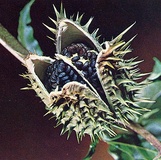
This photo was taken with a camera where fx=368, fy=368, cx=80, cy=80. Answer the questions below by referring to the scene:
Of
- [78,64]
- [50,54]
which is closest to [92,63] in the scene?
[78,64]

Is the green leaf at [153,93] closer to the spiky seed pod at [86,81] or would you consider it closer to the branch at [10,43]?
the spiky seed pod at [86,81]

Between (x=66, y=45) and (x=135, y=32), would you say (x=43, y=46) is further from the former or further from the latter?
(x=135, y=32)

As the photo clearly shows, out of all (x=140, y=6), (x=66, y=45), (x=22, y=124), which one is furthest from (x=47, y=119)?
(x=140, y=6)

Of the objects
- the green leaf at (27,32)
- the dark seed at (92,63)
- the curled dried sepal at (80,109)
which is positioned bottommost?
the curled dried sepal at (80,109)

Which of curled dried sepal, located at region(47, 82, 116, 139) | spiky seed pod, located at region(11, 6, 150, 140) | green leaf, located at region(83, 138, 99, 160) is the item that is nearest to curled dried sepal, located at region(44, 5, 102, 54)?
spiky seed pod, located at region(11, 6, 150, 140)

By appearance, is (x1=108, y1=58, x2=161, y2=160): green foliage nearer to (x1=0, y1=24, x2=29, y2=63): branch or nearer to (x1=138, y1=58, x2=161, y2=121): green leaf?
(x1=138, y1=58, x2=161, y2=121): green leaf

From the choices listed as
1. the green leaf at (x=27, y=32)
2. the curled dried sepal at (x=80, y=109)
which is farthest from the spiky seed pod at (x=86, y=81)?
the green leaf at (x=27, y=32)
